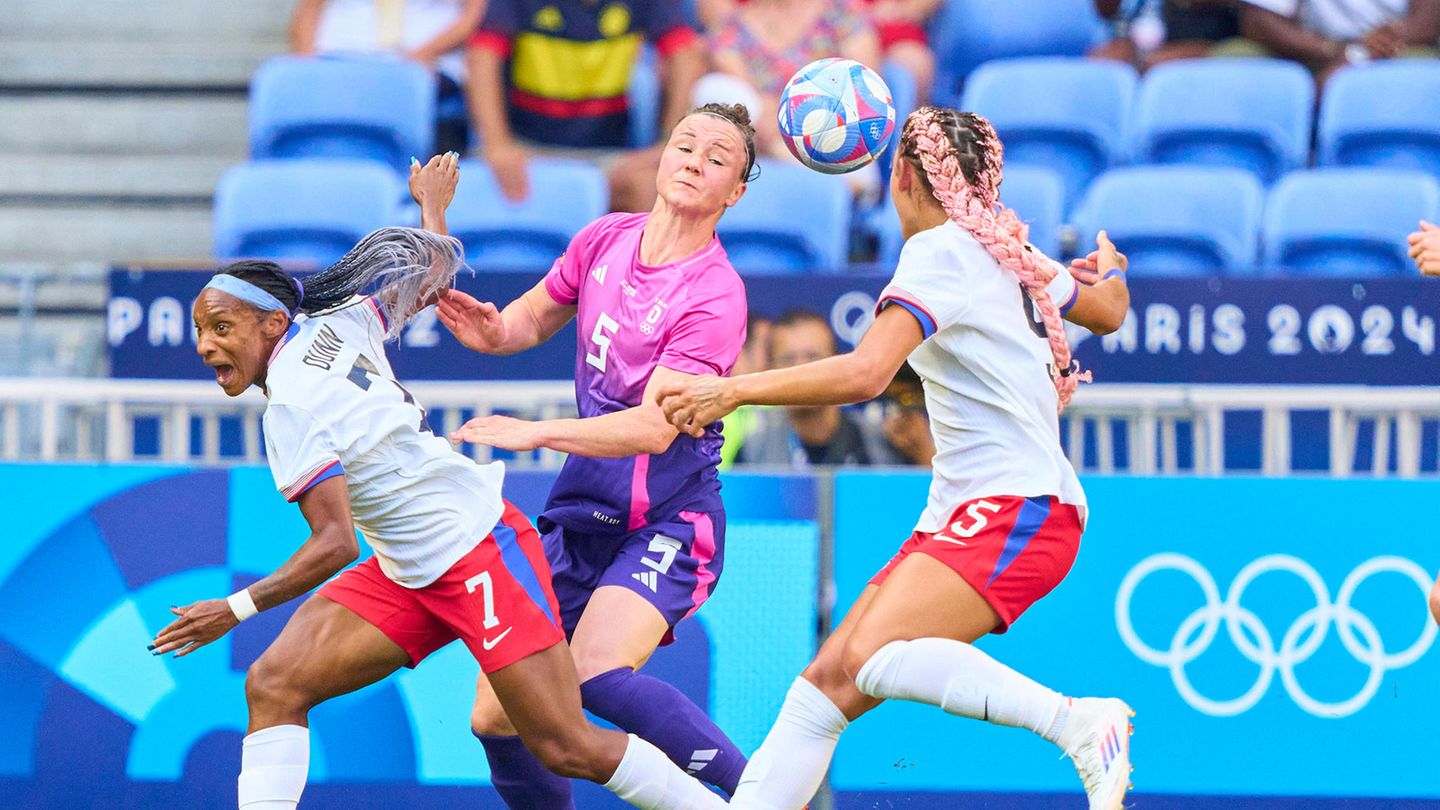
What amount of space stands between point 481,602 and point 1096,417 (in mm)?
3652

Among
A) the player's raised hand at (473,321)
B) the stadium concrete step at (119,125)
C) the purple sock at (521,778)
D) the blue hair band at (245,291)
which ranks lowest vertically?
the purple sock at (521,778)

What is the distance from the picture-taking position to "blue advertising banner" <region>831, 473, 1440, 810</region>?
545 centimetres

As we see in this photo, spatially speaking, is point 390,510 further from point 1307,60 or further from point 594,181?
point 1307,60

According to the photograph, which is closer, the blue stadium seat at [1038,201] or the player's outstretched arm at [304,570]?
the player's outstretched arm at [304,570]

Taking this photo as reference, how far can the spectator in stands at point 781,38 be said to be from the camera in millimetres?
9328

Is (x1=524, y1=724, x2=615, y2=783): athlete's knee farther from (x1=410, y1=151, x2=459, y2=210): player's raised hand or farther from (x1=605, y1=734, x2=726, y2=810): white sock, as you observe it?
(x1=410, y1=151, x2=459, y2=210): player's raised hand

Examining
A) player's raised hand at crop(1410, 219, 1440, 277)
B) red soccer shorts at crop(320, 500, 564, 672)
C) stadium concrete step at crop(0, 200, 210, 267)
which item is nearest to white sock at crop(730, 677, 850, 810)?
red soccer shorts at crop(320, 500, 564, 672)

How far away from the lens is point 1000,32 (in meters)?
10.2

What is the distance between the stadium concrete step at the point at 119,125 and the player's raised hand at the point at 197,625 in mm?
6582

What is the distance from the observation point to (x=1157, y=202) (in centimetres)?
850

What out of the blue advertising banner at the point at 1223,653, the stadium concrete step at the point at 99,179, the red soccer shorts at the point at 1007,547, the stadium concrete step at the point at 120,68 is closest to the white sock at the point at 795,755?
the red soccer shorts at the point at 1007,547

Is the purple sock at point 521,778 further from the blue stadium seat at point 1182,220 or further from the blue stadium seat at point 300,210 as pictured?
the blue stadium seat at point 1182,220

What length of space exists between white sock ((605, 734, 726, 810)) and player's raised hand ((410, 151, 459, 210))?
1.47 metres

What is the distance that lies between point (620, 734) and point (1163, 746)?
208 cm
